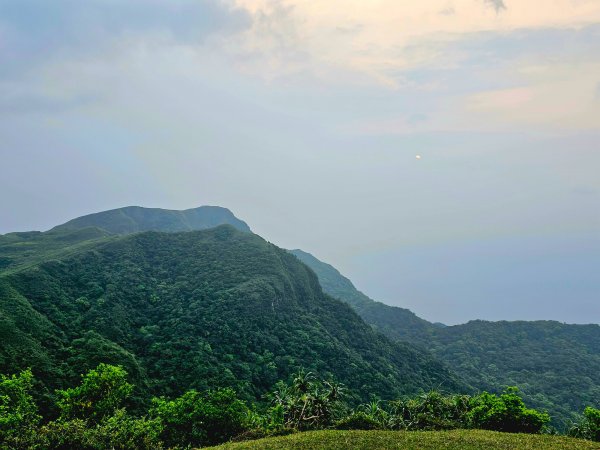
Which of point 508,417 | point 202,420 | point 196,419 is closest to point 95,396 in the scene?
point 196,419

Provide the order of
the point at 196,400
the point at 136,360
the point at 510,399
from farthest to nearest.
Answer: the point at 136,360 → the point at 196,400 → the point at 510,399

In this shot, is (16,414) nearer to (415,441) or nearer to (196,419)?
(196,419)

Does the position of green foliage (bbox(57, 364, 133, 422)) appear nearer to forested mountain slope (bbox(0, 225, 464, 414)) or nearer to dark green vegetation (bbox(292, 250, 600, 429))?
forested mountain slope (bbox(0, 225, 464, 414))

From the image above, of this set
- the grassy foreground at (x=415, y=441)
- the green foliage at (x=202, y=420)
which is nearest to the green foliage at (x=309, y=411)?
the green foliage at (x=202, y=420)

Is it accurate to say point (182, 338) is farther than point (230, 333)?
No

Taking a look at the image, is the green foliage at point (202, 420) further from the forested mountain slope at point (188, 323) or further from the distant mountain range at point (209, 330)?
the forested mountain slope at point (188, 323)

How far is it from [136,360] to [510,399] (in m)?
71.0

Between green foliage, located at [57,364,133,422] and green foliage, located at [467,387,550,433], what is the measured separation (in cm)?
5263

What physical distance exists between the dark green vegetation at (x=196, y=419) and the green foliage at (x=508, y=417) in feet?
0.38

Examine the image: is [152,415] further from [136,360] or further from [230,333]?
[230,333]

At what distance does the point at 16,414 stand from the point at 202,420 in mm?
22340

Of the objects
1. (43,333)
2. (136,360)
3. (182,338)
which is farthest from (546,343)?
(43,333)

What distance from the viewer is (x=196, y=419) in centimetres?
5300

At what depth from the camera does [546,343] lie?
196375 millimetres
